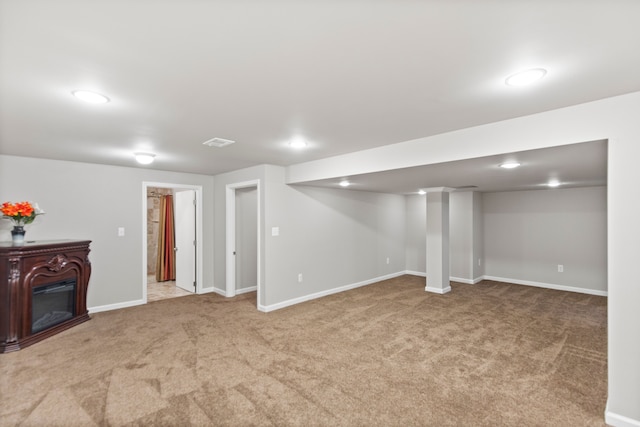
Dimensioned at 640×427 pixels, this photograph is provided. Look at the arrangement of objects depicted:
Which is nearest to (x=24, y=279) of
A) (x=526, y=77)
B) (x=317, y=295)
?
(x=317, y=295)

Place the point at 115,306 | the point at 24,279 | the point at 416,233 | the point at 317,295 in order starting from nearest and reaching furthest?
the point at 24,279, the point at 115,306, the point at 317,295, the point at 416,233

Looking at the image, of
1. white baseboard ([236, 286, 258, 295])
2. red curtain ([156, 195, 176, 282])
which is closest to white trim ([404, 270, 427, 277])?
white baseboard ([236, 286, 258, 295])

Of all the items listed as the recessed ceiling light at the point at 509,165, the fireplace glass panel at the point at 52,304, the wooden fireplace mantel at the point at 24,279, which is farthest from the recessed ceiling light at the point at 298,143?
the fireplace glass panel at the point at 52,304

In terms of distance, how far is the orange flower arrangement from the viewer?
370 cm

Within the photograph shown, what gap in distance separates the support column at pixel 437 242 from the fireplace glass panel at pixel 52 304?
18.5ft

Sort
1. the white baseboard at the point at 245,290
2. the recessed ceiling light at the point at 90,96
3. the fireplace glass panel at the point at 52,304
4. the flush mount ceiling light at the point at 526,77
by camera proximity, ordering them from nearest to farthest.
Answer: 1. the flush mount ceiling light at the point at 526,77
2. the recessed ceiling light at the point at 90,96
3. the fireplace glass panel at the point at 52,304
4. the white baseboard at the point at 245,290

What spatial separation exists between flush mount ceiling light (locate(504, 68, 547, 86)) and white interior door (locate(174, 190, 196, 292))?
5390 millimetres

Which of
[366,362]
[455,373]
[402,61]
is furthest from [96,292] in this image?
[402,61]

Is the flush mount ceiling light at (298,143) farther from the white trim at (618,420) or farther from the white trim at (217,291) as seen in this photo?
the white trim at (217,291)

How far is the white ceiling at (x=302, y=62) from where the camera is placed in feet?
4.15

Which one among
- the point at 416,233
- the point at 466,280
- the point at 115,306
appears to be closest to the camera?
the point at 115,306

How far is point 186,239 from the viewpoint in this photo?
6.12 m

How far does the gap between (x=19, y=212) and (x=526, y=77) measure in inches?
207

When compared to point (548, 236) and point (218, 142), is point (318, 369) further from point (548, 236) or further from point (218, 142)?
point (548, 236)
